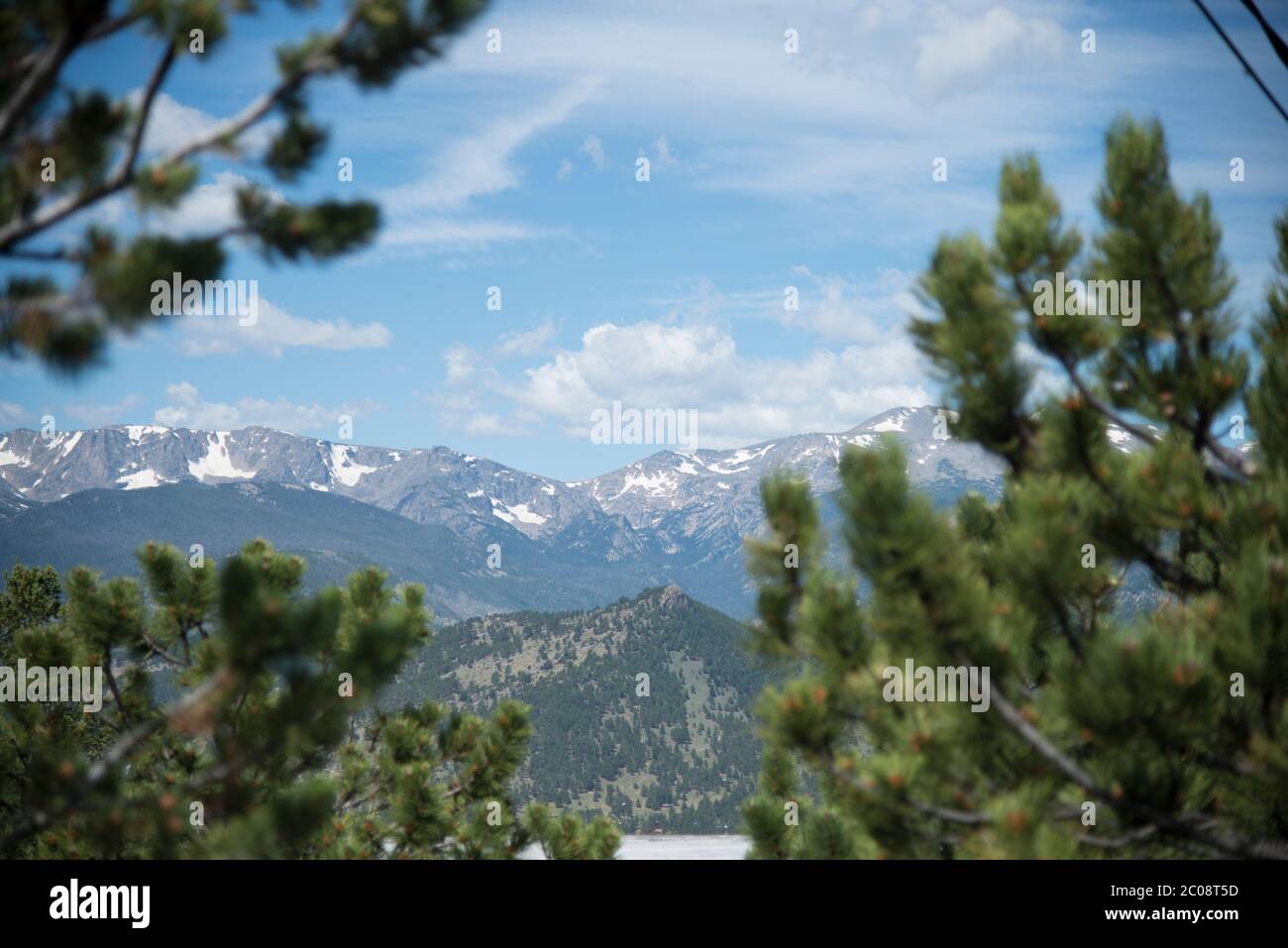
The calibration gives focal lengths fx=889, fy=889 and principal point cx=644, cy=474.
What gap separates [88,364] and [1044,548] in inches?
169

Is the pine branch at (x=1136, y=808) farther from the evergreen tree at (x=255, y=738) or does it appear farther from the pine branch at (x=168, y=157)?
the pine branch at (x=168, y=157)

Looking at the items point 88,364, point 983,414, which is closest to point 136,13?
point 88,364

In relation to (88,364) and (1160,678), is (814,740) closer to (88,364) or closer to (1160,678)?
(1160,678)

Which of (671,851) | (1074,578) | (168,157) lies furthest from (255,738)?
(671,851)

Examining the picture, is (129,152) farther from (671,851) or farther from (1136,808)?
(671,851)

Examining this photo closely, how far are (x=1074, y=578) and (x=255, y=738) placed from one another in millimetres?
5053

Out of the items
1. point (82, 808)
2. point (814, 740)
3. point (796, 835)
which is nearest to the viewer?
point (82, 808)

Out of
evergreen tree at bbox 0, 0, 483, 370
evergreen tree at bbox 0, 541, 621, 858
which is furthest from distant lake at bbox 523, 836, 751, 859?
evergreen tree at bbox 0, 0, 483, 370

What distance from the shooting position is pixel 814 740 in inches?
195

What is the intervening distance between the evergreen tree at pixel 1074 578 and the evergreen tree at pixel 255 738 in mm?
2252

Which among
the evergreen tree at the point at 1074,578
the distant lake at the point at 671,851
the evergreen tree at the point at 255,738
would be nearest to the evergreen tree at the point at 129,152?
the evergreen tree at the point at 255,738

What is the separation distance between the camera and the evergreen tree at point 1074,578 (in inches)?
161

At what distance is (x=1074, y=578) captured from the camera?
14.7 ft
